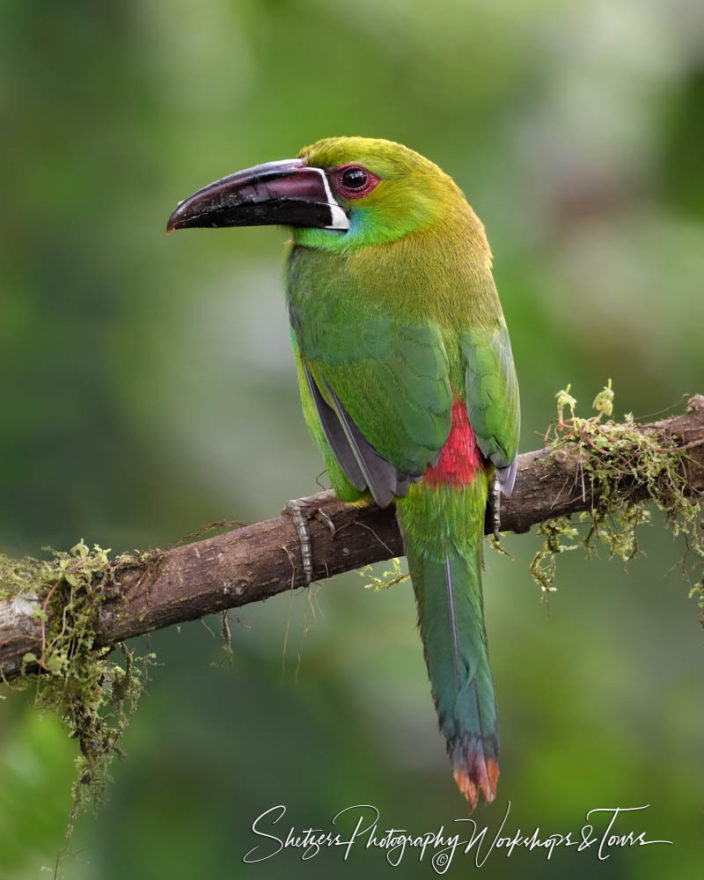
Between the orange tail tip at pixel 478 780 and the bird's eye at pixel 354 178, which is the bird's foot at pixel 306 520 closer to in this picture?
the orange tail tip at pixel 478 780

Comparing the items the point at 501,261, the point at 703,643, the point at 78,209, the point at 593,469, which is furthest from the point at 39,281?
the point at 703,643

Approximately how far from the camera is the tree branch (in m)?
2.80

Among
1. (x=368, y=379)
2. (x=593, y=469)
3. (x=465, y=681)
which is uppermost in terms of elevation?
(x=368, y=379)

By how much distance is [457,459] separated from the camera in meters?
3.05

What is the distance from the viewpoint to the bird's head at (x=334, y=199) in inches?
140

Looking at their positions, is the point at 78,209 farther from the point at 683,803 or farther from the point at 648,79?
the point at 683,803

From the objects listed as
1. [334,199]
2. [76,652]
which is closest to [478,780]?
[76,652]

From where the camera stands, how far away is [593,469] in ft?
9.93

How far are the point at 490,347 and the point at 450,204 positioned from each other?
0.62m

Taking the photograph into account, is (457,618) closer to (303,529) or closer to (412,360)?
(303,529)

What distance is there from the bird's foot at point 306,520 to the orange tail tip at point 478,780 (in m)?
0.60

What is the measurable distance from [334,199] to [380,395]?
2.46 ft

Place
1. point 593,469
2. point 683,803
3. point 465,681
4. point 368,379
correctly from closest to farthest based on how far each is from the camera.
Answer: point 465,681 < point 593,469 < point 368,379 < point 683,803
